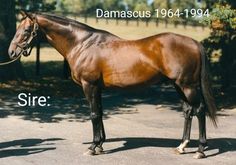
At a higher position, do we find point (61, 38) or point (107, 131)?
point (61, 38)

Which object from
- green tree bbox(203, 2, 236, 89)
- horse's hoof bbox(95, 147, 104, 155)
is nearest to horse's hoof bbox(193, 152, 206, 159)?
horse's hoof bbox(95, 147, 104, 155)

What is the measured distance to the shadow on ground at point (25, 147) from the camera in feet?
26.3

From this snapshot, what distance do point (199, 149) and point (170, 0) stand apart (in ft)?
114

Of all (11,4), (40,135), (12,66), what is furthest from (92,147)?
(11,4)

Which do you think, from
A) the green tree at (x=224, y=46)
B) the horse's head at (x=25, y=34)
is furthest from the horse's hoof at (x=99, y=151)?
the green tree at (x=224, y=46)

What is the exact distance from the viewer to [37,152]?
26.5 feet

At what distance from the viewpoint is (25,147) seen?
27.7ft

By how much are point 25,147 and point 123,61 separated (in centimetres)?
259

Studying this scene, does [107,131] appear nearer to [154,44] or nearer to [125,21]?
[154,44]

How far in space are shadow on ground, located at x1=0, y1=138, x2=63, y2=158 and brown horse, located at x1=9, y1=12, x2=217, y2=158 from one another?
3.37 feet

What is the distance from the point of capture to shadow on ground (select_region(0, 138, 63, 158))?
26.3ft

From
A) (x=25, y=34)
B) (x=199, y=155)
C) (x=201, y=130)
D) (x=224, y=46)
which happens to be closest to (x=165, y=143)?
(x=201, y=130)

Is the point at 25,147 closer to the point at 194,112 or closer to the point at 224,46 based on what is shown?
the point at 194,112

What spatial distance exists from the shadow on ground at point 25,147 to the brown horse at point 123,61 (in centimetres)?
103
